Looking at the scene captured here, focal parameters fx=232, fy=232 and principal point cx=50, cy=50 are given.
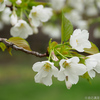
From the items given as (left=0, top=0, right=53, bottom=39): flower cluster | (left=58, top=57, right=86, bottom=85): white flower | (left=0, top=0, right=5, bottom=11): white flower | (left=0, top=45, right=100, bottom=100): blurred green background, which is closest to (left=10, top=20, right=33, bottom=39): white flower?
(left=0, top=0, right=53, bottom=39): flower cluster

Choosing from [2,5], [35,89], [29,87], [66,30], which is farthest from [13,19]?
[29,87]

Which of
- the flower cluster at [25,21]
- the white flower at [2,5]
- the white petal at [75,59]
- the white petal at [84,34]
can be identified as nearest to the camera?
the white petal at [75,59]

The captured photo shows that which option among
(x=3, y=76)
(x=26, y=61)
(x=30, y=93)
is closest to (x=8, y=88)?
(x=30, y=93)

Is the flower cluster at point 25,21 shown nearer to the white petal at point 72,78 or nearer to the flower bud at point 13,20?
the flower bud at point 13,20

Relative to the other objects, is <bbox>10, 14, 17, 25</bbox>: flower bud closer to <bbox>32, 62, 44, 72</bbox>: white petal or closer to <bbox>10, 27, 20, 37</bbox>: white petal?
<bbox>10, 27, 20, 37</bbox>: white petal

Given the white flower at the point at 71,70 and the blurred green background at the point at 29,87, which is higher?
the white flower at the point at 71,70

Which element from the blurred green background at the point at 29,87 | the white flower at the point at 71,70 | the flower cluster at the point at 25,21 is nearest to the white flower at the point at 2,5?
the flower cluster at the point at 25,21

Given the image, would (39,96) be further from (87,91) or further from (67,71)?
(67,71)

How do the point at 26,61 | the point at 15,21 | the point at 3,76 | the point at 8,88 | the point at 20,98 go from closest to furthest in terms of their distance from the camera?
the point at 15,21
the point at 20,98
the point at 8,88
the point at 3,76
the point at 26,61

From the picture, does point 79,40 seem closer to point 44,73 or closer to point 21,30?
point 44,73
